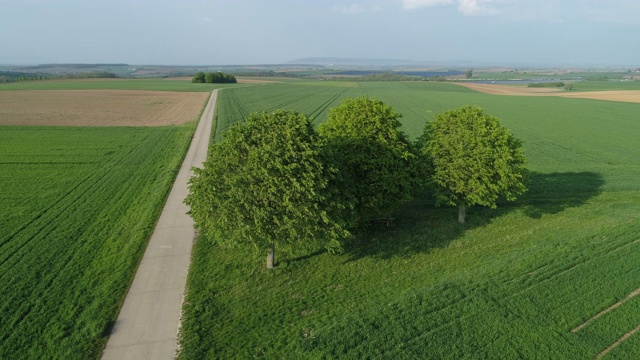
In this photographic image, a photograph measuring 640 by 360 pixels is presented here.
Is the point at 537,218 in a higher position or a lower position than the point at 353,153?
lower

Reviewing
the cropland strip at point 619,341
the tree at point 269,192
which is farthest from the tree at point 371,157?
the cropland strip at point 619,341

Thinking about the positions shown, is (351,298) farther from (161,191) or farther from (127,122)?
(127,122)

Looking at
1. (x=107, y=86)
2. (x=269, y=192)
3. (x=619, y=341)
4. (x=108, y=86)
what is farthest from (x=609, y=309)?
(x=107, y=86)

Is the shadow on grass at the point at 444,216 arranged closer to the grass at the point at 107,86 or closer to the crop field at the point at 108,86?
the crop field at the point at 108,86

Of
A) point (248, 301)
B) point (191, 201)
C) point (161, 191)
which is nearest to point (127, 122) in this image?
point (161, 191)

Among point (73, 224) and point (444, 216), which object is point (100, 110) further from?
point (444, 216)

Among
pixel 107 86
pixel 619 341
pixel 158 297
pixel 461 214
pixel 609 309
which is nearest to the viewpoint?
pixel 619 341
